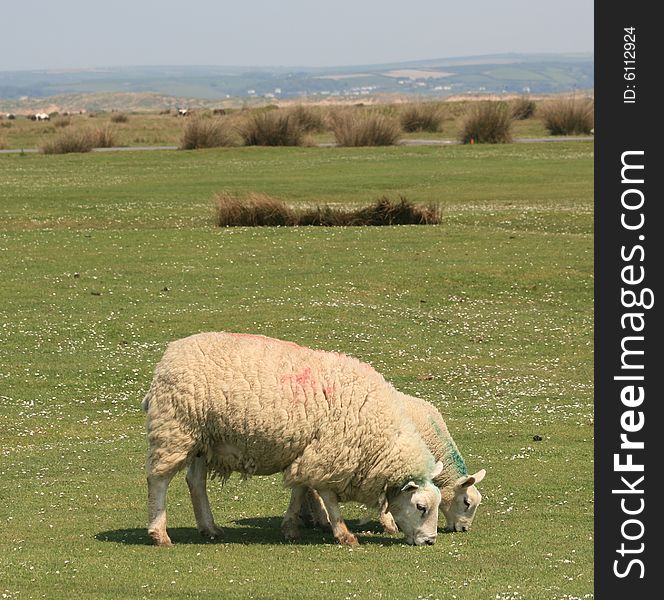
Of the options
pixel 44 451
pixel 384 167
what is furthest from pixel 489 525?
pixel 384 167

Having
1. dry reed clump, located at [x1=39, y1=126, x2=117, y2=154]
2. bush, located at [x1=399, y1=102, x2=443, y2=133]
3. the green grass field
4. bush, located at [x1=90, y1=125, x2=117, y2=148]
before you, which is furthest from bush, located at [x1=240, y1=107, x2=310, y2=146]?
the green grass field

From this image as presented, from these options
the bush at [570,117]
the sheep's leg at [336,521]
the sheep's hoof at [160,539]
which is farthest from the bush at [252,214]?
the bush at [570,117]

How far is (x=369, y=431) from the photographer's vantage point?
10250mm

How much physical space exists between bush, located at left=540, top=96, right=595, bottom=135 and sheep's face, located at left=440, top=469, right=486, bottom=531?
6121 cm

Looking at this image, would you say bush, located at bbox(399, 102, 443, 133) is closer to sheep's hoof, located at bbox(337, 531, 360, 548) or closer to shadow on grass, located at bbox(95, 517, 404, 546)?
shadow on grass, located at bbox(95, 517, 404, 546)

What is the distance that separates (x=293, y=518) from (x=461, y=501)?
1497mm

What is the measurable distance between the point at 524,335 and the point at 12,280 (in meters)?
10.7

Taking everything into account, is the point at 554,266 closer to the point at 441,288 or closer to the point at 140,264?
the point at 441,288

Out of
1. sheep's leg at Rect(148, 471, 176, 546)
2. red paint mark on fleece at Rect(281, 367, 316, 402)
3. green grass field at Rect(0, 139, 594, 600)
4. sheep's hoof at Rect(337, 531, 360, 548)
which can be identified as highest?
red paint mark on fleece at Rect(281, 367, 316, 402)

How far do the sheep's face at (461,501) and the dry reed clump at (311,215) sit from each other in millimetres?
22589

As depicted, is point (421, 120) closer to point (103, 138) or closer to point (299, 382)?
point (103, 138)

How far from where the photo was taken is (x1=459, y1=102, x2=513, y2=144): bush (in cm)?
6297

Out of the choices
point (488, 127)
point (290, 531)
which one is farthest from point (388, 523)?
point (488, 127)

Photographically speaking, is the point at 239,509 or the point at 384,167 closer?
the point at 239,509
